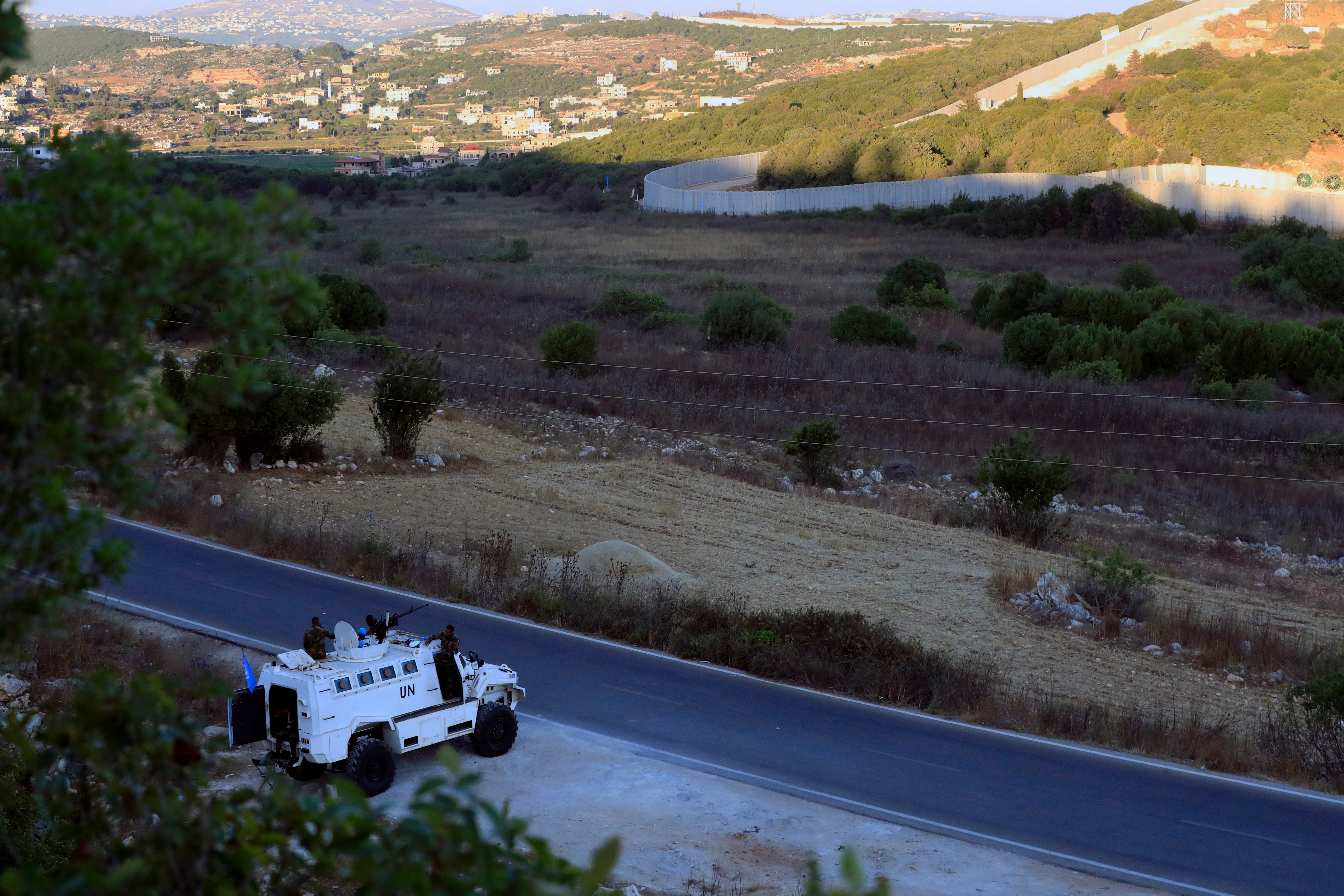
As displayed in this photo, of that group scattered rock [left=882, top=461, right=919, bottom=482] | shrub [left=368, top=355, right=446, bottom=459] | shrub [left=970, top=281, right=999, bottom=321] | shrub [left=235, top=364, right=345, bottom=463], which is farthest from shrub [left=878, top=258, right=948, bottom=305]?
shrub [left=235, top=364, right=345, bottom=463]

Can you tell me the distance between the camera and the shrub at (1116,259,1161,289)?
46938mm

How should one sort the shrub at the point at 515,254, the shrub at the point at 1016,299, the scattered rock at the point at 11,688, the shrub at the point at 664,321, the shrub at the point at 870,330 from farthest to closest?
the shrub at the point at 515,254
the shrub at the point at 1016,299
the shrub at the point at 664,321
the shrub at the point at 870,330
the scattered rock at the point at 11,688

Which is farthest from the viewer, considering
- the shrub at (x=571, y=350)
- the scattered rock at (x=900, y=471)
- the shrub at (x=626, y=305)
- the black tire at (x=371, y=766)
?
the shrub at (x=626, y=305)

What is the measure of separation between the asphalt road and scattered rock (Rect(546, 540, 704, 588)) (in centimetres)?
200

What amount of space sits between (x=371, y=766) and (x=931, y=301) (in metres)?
36.8

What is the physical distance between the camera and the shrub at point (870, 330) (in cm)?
3625

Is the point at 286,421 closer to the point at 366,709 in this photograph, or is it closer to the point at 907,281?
the point at 366,709

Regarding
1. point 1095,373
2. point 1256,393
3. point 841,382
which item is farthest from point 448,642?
point 1256,393

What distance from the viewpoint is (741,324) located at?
117 feet

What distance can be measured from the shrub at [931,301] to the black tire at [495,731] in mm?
34715

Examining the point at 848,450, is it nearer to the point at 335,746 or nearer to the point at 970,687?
the point at 970,687

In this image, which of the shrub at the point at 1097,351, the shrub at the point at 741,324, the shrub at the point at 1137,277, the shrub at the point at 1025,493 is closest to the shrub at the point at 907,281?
the shrub at the point at 1137,277

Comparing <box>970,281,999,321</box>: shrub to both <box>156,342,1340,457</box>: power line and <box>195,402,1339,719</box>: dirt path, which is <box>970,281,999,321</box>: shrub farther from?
<box>195,402,1339,719</box>: dirt path

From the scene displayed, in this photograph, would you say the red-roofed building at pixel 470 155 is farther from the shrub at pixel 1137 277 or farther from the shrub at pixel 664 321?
the shrub at pixel 664 321
